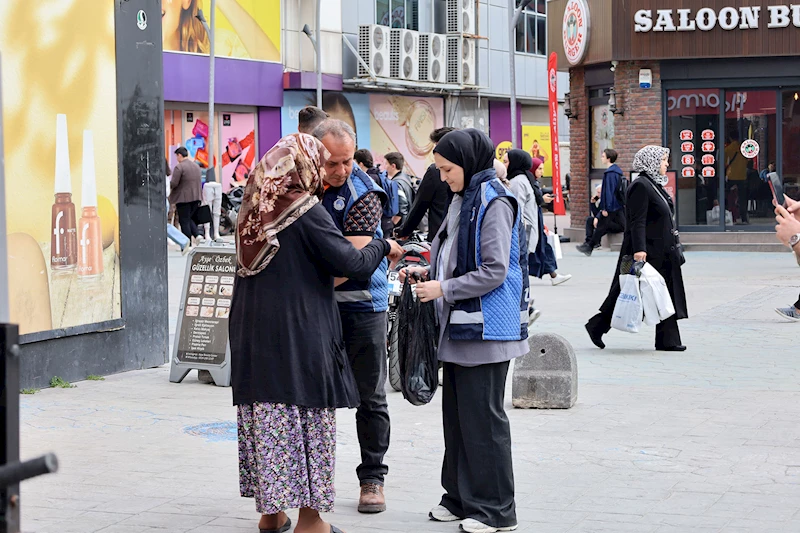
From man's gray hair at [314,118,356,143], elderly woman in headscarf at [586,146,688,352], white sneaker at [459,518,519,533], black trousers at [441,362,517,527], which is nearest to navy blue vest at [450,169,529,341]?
black trousers at [441,362,517,527]

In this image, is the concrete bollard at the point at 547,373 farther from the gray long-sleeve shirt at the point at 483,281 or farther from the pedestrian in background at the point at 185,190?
the pedestrian in background at the point at 185,190

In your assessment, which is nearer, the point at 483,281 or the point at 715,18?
the point at 483,281

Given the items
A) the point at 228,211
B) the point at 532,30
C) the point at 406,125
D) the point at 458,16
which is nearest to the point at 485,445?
the point at 228,211

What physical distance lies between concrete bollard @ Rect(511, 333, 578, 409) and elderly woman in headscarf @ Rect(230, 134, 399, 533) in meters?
3.22

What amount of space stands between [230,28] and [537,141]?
726 inches

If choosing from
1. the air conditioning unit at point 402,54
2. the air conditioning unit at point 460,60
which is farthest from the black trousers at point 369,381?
the air conditioning unit at point 460,60

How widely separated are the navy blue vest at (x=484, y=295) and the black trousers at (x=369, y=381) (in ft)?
1.76

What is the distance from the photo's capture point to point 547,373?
8102mm

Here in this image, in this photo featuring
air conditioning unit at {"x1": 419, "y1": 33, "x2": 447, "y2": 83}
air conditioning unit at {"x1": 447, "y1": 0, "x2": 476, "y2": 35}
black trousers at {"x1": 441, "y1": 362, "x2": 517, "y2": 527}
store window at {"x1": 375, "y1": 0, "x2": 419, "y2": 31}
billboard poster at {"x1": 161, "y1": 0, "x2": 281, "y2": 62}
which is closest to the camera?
black trousers at {"x1": 441, "y1": 362, "x2": 517, "y2": 527}

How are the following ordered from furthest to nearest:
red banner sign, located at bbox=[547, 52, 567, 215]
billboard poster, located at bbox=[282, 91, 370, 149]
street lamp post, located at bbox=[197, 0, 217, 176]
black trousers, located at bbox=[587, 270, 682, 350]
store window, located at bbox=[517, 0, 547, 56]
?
store window, located at bbox=[517, 0, 547, 56] → billboard poster, located at bbox=[282, 91, 370, 149] → street lamp post, located at bbox=[197, 0, 217, 176] → red banner sign, located at bbox=[547, 52, 567, 215] → black trousers, located at bbox=[587, 270, 682, 350]

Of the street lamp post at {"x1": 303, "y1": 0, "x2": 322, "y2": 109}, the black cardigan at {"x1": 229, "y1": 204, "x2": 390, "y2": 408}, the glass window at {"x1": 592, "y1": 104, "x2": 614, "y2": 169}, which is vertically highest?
the street lamp post at {"x1": 303, "y1": 0, "x2": 322, "y2": 109}

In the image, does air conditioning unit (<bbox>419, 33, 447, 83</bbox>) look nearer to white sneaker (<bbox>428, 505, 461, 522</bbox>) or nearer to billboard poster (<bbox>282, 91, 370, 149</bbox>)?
billboard poster (<bbox>282, 91, 370, 149</bbox>)

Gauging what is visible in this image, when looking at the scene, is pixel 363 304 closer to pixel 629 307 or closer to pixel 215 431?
pixel 215 431

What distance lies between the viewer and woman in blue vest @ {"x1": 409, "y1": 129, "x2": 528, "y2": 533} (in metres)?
5.24
